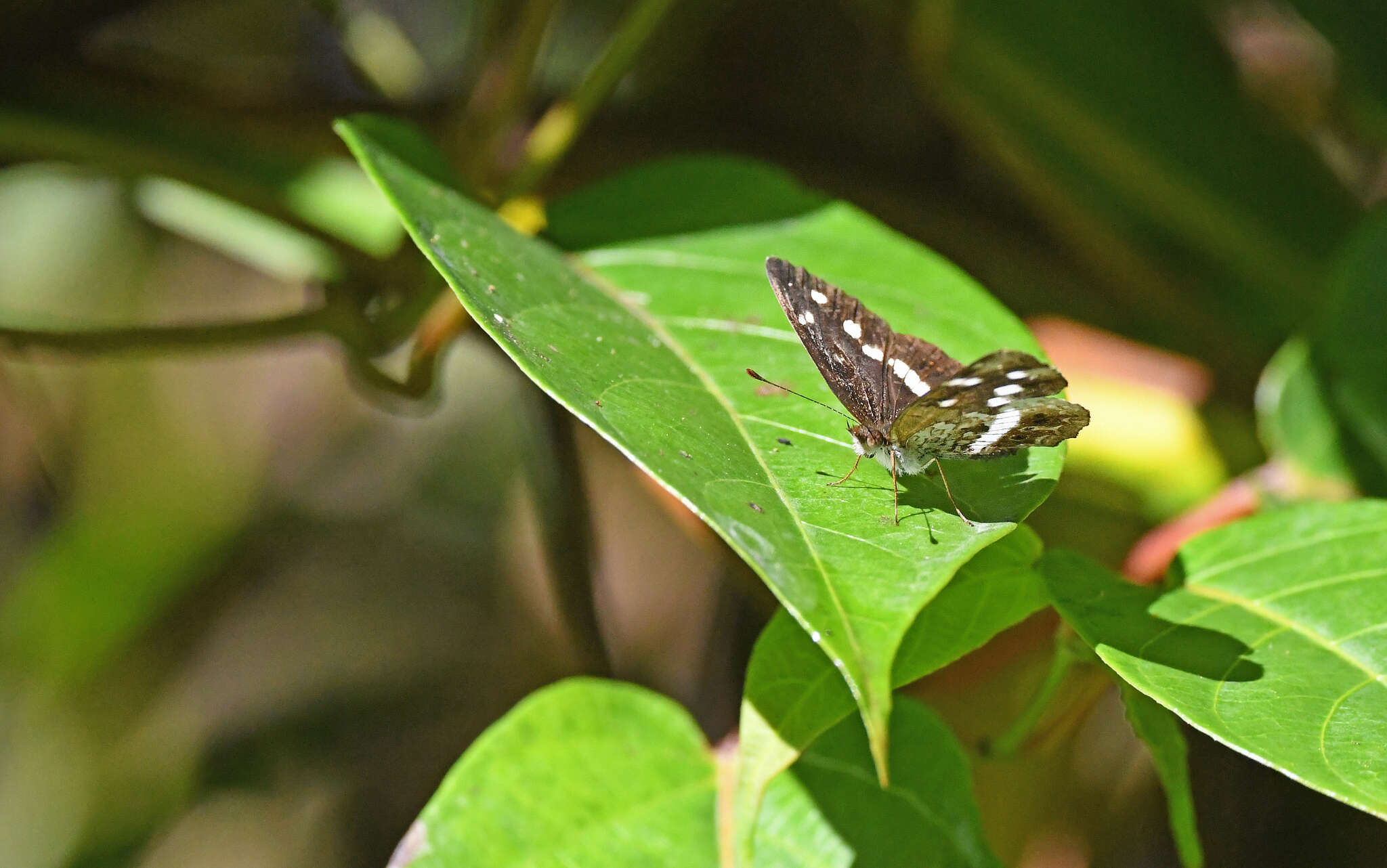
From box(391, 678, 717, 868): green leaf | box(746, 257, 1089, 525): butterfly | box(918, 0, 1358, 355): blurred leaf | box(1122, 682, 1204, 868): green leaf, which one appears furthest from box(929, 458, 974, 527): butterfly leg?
box(918, 0, 1358, 355): blurred leaf

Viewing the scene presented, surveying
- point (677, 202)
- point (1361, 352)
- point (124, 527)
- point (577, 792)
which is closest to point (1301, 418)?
point (1361, 352)

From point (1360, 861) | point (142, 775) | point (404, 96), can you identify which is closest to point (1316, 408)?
point (1360, 861)

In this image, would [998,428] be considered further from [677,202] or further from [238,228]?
[238,228]

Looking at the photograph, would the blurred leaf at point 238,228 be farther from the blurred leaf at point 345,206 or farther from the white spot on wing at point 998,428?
the white spot on wing at point 998,428

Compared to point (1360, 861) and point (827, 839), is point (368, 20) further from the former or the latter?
point (1360, 861)

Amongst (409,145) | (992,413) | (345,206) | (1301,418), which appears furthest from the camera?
(345,206)
